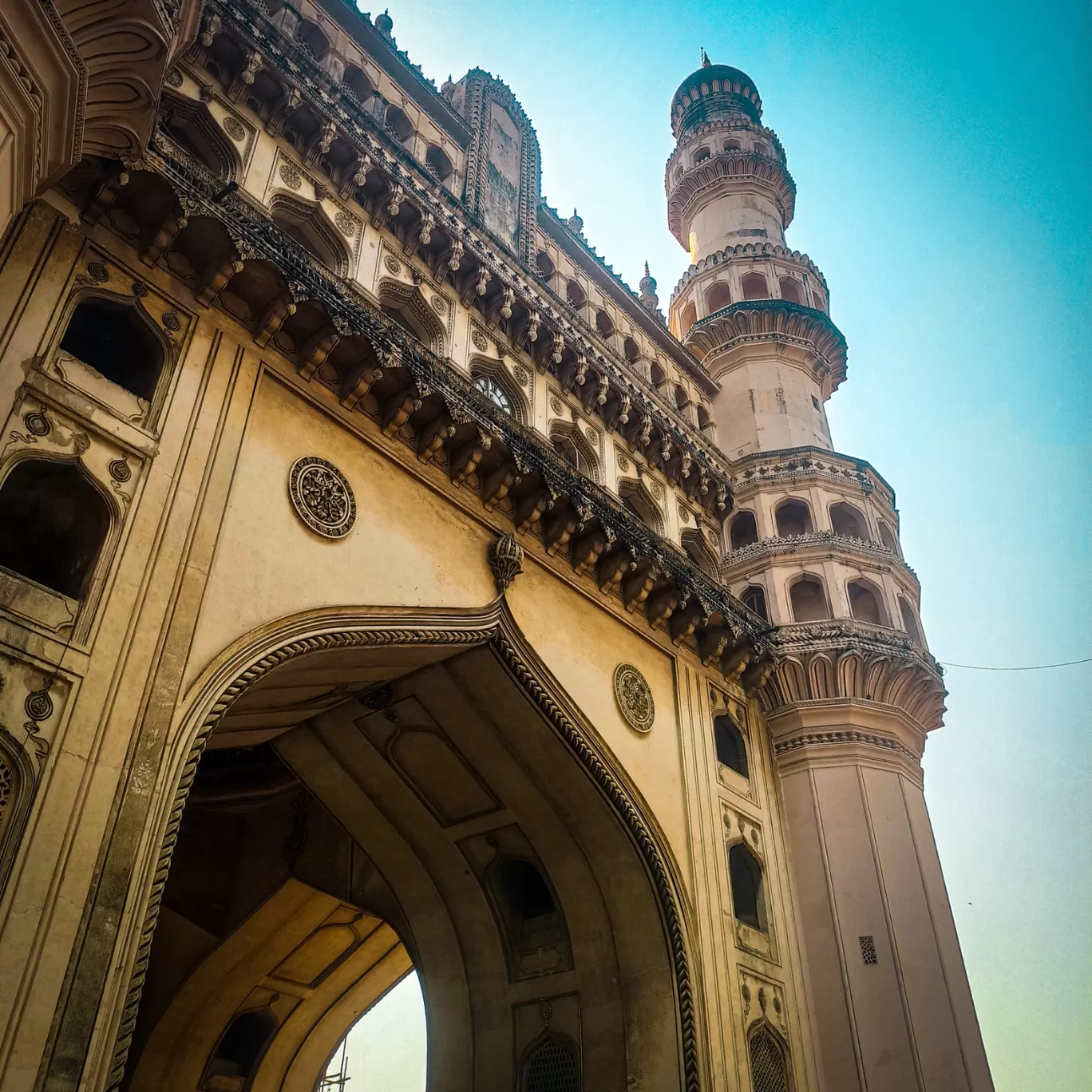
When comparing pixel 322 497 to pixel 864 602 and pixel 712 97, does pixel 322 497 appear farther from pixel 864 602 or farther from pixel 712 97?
pixel 712 97

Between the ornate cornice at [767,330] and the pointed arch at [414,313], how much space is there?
899 cm

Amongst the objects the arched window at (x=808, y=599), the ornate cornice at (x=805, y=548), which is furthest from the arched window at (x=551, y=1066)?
the ornate cornice at (x=805, y=548)

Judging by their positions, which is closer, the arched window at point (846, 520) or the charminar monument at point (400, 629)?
the charminar monument at point (400, 629)

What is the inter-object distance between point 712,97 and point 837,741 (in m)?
19.1

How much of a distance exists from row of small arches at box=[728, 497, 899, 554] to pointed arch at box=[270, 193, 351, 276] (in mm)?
8499

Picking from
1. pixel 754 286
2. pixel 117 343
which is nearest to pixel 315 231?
pixel 117 343

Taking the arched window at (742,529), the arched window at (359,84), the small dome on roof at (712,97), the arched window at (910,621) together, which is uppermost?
the small dome on roof at (712,97)

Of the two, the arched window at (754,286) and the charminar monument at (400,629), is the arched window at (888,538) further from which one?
the arched window at (754,286)

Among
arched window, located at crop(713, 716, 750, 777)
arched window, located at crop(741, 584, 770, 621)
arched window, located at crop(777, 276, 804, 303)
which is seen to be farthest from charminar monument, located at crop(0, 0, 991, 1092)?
arched window, located at crop(777, 276, 804, 303)

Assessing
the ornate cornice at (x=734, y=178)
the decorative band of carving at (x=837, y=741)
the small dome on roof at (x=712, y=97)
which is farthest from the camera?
the small dome on roof at (x=712, y=97)

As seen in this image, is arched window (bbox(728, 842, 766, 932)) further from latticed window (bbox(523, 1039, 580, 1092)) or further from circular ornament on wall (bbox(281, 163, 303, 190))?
circular ornament on wall (bbox(281, 163, 303, 190))

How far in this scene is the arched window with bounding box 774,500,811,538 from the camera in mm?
18172

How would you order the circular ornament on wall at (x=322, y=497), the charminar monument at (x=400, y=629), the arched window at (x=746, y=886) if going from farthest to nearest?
the arched window at (x=746, y=886) → the circular ornament on wall at (x=322, y=497) → the charminar monument at (x=400, y=629)

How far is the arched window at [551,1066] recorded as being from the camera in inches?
474
